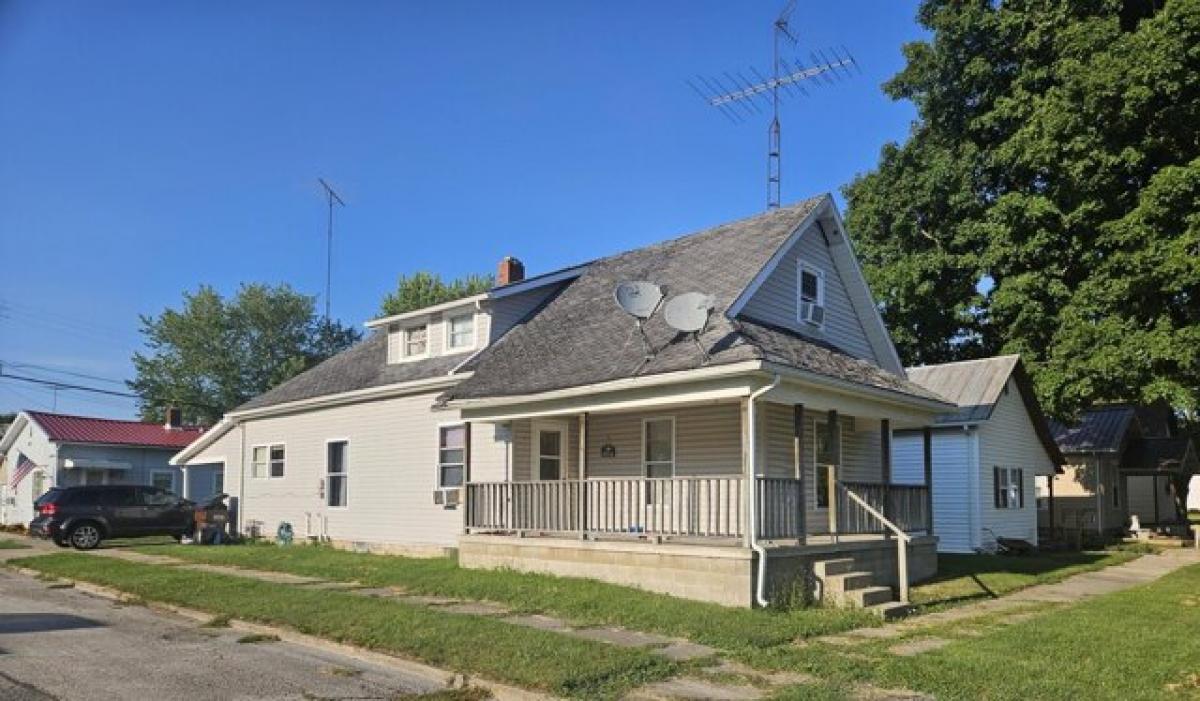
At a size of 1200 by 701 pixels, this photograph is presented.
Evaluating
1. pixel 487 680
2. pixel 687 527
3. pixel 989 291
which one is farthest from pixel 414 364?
pixel 989 291

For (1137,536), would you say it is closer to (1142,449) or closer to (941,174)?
(1142,449)

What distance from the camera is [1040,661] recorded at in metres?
8.94

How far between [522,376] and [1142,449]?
2512 centimetres

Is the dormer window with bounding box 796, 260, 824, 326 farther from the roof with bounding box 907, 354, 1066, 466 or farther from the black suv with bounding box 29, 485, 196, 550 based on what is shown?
the black suv with bounding box 29, 485, 196, 550

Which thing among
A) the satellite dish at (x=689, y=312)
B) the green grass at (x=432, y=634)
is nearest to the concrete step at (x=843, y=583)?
the satellite dish at (x=689, y=312)

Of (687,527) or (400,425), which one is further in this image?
(400,425)

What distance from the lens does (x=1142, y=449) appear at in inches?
1232

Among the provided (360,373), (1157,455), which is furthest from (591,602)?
(1157,455)

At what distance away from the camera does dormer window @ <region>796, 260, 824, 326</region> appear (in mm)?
17234

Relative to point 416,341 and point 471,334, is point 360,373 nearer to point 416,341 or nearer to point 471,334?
point 416,341

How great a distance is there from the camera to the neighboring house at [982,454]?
22.3m

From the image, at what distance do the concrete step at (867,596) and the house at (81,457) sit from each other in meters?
26.3

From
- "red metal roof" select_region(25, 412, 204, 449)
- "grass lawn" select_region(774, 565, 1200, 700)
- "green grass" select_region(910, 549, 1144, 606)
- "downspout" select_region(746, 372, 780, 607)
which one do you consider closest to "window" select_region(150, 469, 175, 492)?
"red metal roof" select_region(25, 412, 204, 449)

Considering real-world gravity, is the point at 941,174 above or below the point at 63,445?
above
